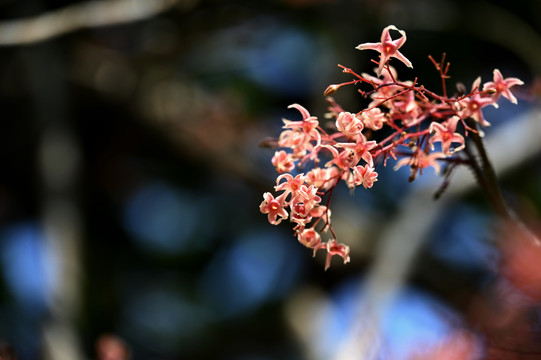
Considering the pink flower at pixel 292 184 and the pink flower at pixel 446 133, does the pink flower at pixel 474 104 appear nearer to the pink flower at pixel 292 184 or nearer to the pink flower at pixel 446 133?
the pink flower at pixel 446 133

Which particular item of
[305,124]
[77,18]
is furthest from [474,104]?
[77,18]

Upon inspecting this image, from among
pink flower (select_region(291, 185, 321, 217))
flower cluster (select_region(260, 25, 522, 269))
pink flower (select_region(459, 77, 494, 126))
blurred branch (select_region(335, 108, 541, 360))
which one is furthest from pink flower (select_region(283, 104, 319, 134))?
blurred branch (select_region(335, 108, 541, 360))

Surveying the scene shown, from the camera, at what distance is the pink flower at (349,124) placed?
0.84 m

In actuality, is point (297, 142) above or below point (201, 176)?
above

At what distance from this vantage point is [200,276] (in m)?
5.17

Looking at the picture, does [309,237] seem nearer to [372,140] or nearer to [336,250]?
[336,250]

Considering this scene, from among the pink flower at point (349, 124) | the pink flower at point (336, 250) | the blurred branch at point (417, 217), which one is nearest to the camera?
the pink flower at point (349, 124)

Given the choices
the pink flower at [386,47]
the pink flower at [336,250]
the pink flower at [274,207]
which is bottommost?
the pink flower at [336,250]

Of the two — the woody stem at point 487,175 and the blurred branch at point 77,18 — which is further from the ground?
the woody stem at point 487,175

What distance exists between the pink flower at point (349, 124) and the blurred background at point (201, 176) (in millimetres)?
728

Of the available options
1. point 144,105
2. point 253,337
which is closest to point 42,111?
point 144,105

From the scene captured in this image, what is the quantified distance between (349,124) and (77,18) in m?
1.80

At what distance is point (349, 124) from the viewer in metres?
0.84

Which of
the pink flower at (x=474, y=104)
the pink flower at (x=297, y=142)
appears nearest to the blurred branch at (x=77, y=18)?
the pink flower at (x=297, y=142)
